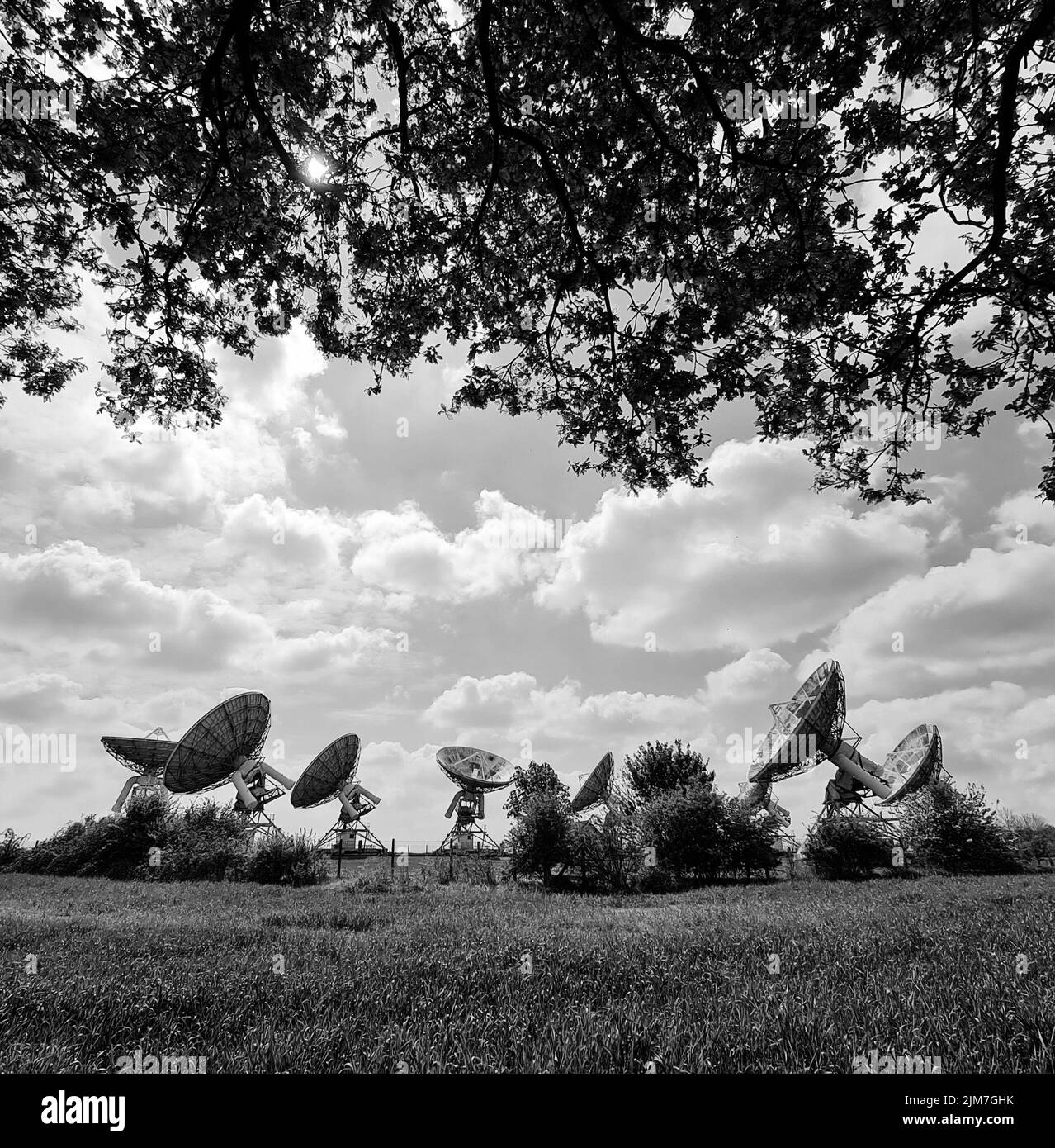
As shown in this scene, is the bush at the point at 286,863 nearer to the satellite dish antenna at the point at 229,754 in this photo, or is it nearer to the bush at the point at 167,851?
the bush at the point at 167,851

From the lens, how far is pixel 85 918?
13305 millimetres

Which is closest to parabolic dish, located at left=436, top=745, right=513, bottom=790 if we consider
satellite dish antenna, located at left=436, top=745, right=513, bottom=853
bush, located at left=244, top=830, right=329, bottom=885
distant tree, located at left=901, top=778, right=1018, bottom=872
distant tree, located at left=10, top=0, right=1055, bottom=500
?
satellite dish antenna, located at left=436, top=745, right=513, bottom=853

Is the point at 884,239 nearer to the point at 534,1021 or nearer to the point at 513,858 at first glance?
the point at 534,1021

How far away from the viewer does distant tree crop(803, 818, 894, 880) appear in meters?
26.7

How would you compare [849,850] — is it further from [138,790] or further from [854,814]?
[138,790]

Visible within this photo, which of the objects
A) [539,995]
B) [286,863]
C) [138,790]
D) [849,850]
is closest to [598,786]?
[849,850]

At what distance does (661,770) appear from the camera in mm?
41594

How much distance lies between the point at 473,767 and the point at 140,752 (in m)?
23.7

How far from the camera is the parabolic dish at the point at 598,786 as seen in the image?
4350 centimetres

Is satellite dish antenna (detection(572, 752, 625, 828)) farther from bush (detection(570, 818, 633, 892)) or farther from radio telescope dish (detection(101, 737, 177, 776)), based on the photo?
radio telescope dish (detection(101, 737, 177, 776))

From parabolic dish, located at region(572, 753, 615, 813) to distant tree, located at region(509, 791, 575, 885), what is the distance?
54.1 ft

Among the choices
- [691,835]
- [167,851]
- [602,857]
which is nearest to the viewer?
[602,857]

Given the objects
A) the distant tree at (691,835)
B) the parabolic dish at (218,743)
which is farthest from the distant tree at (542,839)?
the parabolic dish at (218,743)
